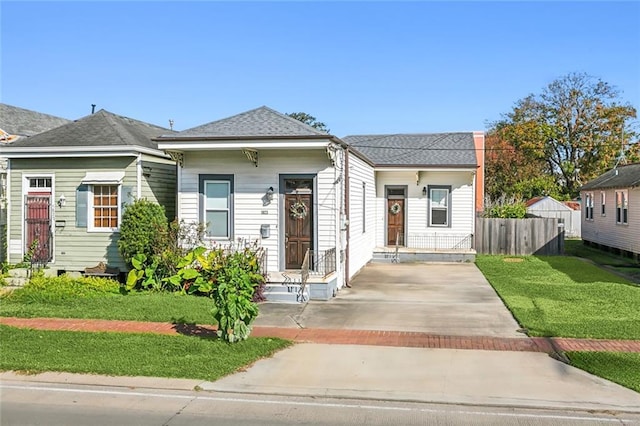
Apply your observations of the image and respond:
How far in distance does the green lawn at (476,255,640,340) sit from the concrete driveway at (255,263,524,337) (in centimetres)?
46

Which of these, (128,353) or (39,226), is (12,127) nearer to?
(39,226)

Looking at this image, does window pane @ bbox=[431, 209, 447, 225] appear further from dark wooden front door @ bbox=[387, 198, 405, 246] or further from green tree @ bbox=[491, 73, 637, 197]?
green tree @ bbox=[491, 73, 637, 197]

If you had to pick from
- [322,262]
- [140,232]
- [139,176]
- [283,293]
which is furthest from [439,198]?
[140,232]

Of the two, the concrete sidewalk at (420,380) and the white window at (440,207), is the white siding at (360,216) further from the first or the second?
the concrete sidewalk at (420,380)

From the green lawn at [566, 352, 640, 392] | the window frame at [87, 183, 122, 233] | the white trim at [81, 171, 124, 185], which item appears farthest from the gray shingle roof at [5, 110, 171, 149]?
the green lawn at [566, 352, 640, 392]

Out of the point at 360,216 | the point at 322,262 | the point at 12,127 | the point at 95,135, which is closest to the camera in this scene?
the point at 322,262

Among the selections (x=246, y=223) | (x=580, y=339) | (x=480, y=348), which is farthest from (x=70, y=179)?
(x=580, y=339)

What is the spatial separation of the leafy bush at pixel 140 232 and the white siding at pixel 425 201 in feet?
36.6

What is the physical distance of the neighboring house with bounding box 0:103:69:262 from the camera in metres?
16.3

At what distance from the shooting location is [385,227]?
940 inches

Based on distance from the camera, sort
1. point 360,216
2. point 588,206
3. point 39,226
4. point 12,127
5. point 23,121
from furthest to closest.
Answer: point 588,206, point 23,121, point 12,127, point 360,216, point 39,226

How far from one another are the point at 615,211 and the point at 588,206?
225 inches

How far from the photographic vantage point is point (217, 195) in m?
15.1

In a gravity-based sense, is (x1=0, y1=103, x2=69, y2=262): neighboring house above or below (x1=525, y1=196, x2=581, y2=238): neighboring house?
above
